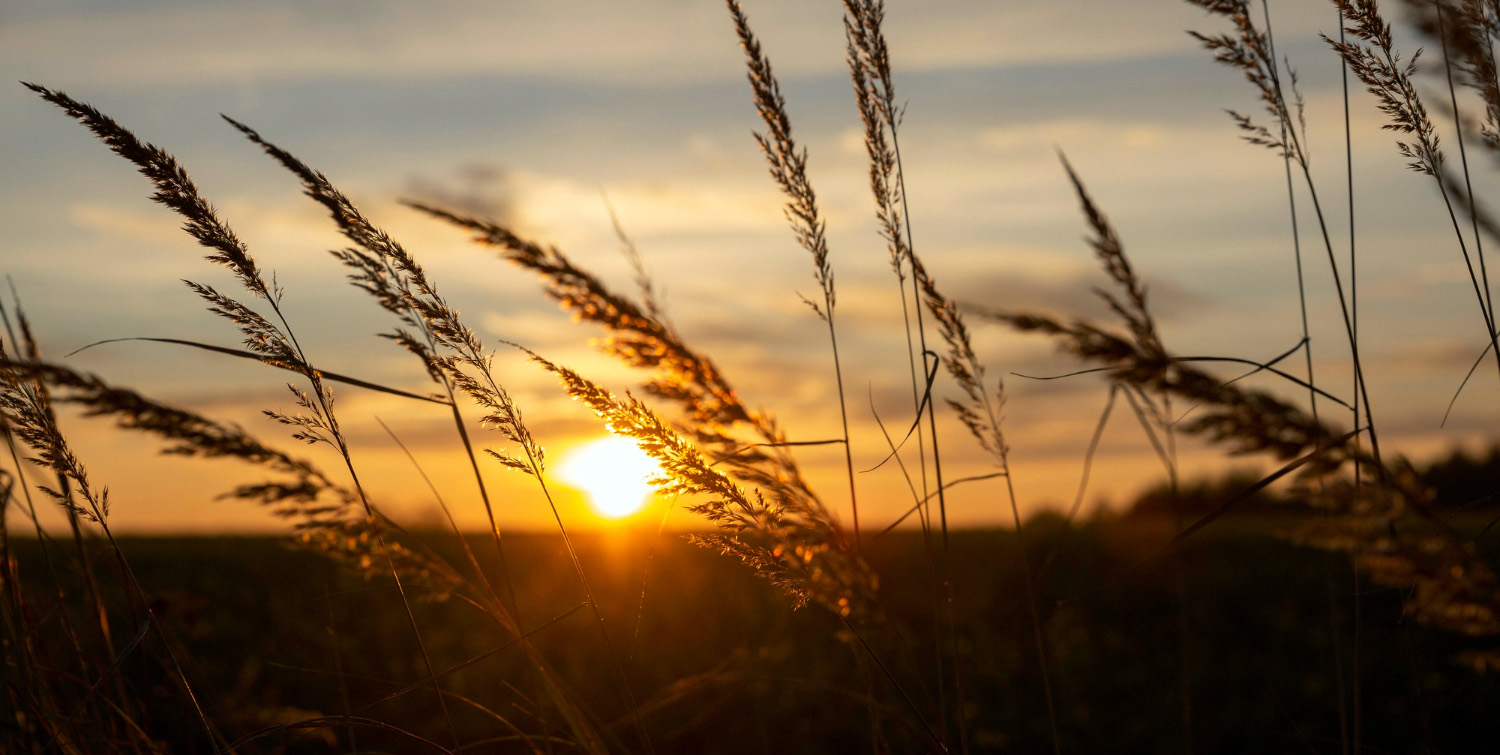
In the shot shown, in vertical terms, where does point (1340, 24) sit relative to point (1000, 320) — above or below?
above

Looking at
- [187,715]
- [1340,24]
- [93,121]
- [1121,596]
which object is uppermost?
[1340,24]

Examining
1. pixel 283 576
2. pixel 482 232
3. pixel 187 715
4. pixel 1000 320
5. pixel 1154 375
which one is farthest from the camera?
pixel 283 576

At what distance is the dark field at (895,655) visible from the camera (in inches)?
203

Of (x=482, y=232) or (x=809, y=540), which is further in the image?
(x=809, y=540)

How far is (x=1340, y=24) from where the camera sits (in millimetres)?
2252

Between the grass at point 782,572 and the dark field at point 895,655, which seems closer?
the grass at point 782,572

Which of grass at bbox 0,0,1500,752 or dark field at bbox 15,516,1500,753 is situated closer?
grass at bbox 0,0,1500,752

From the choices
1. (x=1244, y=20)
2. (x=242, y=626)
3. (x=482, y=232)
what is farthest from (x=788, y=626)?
(x=482, y=232)

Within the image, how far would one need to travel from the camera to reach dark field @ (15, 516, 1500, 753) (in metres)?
5.16

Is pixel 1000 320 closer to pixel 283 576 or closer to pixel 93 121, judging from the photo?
pixel 93 121

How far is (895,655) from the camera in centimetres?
382

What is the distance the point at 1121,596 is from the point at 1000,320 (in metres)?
6.88

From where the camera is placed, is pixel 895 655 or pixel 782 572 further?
pixel 895 655

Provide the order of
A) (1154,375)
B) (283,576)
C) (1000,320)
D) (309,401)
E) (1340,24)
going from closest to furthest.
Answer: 1. (1154,375)
2. (1000,320)
3. (309,401)
4. (1340,24)
5. (283,576)
